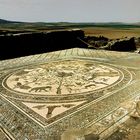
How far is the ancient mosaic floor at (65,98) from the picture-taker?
8.40 feet

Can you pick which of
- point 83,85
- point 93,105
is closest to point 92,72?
point 83,85

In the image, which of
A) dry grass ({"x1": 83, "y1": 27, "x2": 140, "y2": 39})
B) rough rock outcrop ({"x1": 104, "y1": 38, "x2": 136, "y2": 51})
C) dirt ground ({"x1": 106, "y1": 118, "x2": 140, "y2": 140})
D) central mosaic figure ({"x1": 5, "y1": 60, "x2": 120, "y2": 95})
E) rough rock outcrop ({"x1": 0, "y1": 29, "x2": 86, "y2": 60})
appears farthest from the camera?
dry grass ({"x1": 83, "y1": 27, "x2": 140, "y2": 39})

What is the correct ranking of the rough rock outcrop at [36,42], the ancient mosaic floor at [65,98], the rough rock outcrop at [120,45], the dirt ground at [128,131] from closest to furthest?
the dirt ground at [128,131] → the ancient mosaic floor at [65,98] → the rough rock outcrop at [36,42] → the rough rock outcrop at [120,45]

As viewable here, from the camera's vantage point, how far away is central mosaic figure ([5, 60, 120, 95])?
3.83 meters

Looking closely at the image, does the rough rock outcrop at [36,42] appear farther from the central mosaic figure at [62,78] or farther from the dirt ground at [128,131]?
the dirt ground at [128,131]

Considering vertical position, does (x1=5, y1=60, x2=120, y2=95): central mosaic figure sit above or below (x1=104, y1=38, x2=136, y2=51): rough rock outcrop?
above

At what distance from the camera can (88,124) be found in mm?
2588

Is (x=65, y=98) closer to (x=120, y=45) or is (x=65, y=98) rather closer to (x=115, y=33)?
(x=120, y=45)

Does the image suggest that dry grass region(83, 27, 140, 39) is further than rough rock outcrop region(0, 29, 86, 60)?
Yes

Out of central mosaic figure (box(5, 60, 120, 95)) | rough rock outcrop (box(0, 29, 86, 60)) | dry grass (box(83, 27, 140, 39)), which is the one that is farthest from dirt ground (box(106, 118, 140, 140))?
dry grass (box(83, 27, 140, 39))

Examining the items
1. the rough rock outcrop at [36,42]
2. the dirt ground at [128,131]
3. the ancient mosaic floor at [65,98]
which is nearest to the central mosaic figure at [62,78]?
the ancient mosaic floor at [65,98]

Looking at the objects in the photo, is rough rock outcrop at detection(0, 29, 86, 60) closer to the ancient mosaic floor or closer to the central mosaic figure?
the ancient mosaic floor

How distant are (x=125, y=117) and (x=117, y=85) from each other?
121 centimetres

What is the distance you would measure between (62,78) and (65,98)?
110cm
